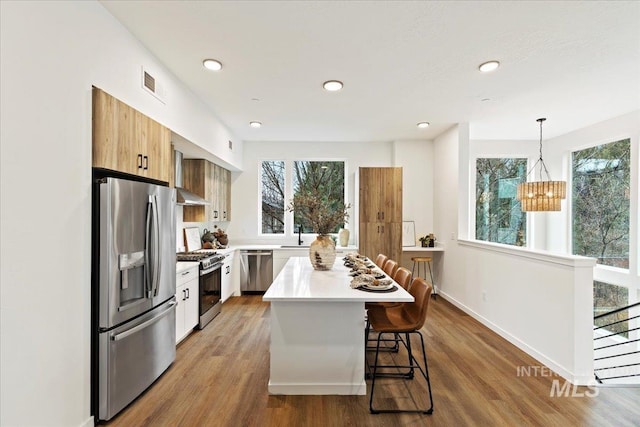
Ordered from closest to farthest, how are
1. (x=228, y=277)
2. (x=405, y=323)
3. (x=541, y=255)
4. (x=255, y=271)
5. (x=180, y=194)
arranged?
(x=405, y=323) < (x=541, y=255) < (x=180, y=194) < (x=228, y=277) < (x=255, y=271)

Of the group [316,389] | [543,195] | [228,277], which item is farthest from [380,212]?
[316,389]

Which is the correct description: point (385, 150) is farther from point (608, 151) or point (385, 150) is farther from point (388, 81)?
point (608, 151)

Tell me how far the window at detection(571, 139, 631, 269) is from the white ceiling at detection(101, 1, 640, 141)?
737 mm

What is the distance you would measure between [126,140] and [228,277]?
3.11m

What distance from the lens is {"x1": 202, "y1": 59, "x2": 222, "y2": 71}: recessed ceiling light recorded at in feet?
8.80

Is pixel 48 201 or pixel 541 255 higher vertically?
pixel 48 201

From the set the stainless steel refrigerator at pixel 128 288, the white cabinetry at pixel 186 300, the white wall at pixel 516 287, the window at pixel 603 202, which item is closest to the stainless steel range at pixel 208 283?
the white cabinetry at pixel 186 300

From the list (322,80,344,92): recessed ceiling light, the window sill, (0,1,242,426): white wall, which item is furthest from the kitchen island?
(322,80,344,92): recessed ceiling light

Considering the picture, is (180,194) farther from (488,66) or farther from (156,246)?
(488,66)

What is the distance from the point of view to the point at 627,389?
2.43 meters

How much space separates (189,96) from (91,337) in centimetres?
251

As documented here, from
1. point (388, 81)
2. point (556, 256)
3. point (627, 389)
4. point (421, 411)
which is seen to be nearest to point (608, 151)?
point (556, 256)

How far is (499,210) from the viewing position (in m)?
5.65

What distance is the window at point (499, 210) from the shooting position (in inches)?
223
